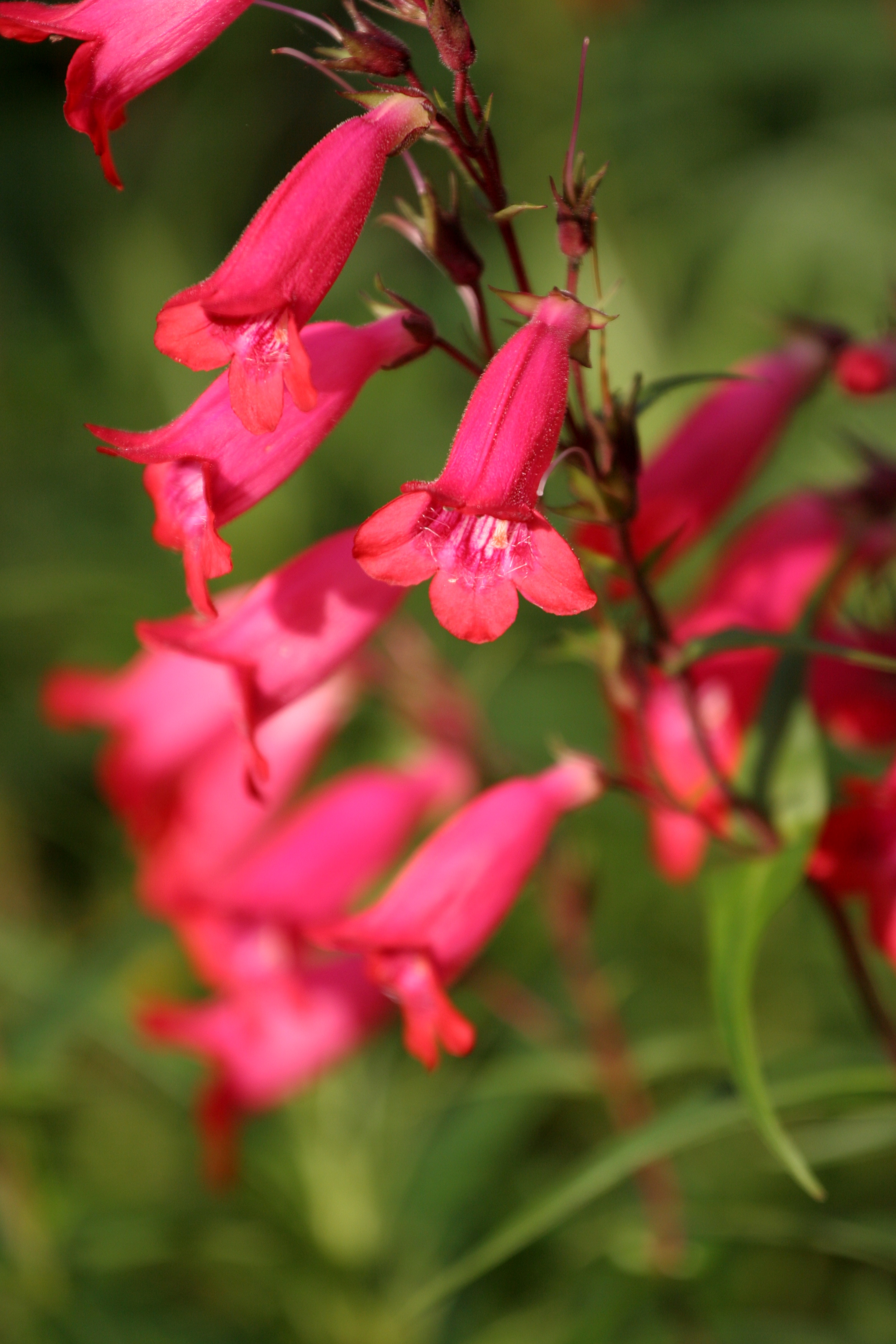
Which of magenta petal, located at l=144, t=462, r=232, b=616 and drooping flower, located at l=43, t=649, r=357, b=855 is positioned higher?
magenta petal, located at l=144, t=462, r=232, b=616

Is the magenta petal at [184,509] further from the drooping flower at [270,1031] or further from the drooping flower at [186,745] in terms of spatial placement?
the drooping flower at [270,1031]

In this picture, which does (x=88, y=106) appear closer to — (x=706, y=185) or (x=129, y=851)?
(x=129, y=851)

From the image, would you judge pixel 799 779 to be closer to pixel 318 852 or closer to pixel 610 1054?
pixel 610 1054

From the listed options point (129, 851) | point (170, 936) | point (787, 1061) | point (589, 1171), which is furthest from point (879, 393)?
point (129, 851)

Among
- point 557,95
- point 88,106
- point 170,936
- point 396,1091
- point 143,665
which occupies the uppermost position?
point 88,106

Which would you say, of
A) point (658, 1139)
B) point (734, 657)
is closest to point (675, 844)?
point (734, 657)

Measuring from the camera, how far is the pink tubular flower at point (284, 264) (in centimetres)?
66

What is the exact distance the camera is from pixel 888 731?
3.39 ft

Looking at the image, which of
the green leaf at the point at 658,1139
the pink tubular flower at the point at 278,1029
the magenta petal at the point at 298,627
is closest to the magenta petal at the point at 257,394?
the magenta petal at the point at 298,627

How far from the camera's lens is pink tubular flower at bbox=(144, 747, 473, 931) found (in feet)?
4.09

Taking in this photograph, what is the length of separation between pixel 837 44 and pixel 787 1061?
258cm

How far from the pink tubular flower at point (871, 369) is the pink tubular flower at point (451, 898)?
1.22ft

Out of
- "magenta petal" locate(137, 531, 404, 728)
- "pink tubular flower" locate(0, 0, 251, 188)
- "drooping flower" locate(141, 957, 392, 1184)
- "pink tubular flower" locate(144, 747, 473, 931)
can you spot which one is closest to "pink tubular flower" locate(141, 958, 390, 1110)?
"drooping flower" locate(141, 957, 392, 1184)

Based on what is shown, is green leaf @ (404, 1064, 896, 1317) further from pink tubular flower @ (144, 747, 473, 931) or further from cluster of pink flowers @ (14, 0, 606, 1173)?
pink tubular flower @ (144, 747, 473, 931)
